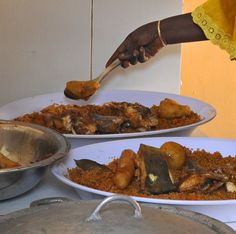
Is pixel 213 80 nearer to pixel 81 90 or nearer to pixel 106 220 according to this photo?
pixel 81 90

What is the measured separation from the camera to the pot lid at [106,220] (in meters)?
0.59

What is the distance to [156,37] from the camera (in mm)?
1457

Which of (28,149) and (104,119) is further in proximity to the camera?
(104,119)

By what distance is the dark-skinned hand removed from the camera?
4.80 ft

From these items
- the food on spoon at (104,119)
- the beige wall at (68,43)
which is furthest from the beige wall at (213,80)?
the food on spoon at (104,119)

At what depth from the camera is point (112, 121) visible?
1225 mm

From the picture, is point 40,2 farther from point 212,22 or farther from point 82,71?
point 212,22

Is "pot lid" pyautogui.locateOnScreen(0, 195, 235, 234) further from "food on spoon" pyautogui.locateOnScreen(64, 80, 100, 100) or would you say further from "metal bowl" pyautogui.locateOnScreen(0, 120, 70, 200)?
"food on spoon" pyautogui.locateOnScreen(64, 80, 100, 100)

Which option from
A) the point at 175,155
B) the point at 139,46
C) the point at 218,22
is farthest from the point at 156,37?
the point at 175,155

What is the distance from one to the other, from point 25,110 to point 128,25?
46 cm

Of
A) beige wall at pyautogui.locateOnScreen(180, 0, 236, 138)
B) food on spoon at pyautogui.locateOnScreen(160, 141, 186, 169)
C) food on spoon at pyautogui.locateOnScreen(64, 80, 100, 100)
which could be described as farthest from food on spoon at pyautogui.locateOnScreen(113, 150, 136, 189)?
beige wall at pyautogui.locateOnScreen(180, 0, 236, 138)

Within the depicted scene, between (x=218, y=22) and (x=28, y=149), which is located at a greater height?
(x=218, y=22)

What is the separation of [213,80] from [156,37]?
155cm

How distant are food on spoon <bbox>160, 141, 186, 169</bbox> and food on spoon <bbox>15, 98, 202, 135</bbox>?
234mm
